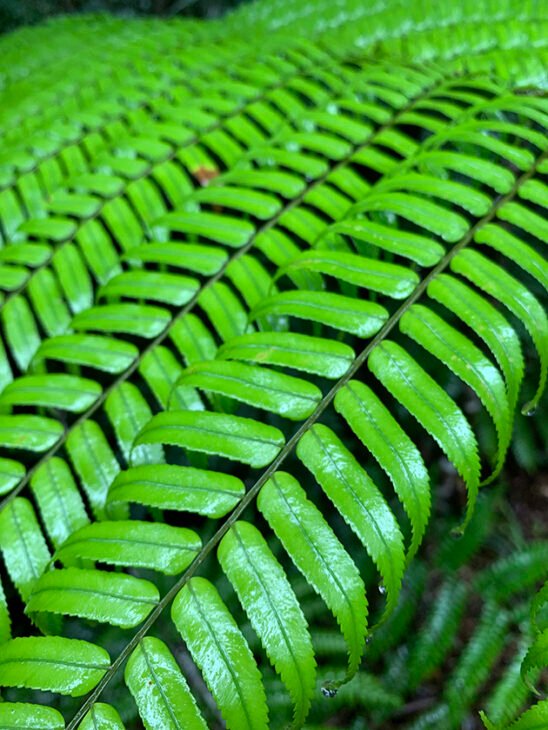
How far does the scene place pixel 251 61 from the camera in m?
2.12

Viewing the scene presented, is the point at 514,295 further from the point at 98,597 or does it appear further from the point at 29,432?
the point at 29,432

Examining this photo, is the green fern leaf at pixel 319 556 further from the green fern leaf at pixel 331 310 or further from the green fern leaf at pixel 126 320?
the green fern leaf at pixel 126 320

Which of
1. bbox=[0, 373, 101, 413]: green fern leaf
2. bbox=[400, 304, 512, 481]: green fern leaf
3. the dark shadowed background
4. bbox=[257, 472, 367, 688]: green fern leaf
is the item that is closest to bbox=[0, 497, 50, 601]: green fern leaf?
bbox=[0, 373, 101, 413]: green fern leaf

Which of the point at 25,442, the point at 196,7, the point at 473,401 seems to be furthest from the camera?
the point at 196,7

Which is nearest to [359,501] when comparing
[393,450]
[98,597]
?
[393,450]

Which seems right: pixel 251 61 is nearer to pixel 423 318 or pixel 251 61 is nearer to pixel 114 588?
pixel 423 318

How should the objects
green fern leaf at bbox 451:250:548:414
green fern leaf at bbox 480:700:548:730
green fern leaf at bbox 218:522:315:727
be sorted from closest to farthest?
green fern leaf at bbox 480:700:548:730 → green fern leaf at bbox 218:522:315:727 → green fern leaf at bbox 451:250:548:414

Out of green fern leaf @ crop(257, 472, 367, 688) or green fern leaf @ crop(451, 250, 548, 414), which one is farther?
green fern leaf @ crop(451, 250, 548, 414)

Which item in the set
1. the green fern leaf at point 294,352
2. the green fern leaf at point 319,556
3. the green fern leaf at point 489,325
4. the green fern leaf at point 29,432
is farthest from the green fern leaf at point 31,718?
the green fern leaf at point 489,325

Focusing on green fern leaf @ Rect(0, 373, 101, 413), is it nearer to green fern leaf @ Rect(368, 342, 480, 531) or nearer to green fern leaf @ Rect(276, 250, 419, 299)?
green fern leaf @ Rect(276, 250, 419, 299)

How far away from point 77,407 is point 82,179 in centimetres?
79

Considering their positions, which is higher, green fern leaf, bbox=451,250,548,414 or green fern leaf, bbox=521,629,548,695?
green fern leaf, bbox=451,250,548,414

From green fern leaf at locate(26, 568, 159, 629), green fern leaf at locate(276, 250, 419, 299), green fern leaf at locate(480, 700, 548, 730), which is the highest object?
green fern leaf at locate(276, 250, 419, 299)

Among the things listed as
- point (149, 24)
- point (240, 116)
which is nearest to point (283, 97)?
point (240, 116)
